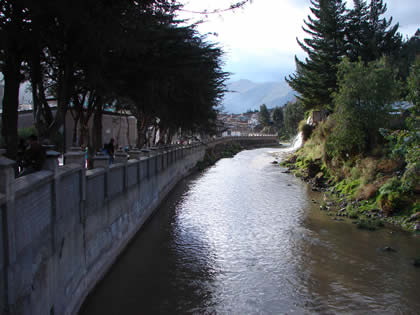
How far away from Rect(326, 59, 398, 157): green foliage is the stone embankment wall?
1452 cm

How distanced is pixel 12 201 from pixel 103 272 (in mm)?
6016

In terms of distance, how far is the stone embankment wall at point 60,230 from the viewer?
5020 mm

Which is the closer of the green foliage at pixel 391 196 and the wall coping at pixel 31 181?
the wall coping at pixel 31 181

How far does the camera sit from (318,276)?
1109 centimetres

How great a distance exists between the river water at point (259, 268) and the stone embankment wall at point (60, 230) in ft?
3.10

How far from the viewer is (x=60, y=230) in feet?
23.9

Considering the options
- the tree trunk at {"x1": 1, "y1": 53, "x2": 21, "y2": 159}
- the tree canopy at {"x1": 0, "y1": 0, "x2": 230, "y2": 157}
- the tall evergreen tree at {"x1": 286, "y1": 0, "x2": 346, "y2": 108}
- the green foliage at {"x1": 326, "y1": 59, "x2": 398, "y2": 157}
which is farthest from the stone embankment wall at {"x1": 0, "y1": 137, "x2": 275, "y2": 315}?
the tall evergreen tree at {"x1": 286, "y1": 0, "x2": 346, "y2": 108}

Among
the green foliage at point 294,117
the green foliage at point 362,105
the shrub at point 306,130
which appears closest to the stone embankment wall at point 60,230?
the green foliage at point 362,105

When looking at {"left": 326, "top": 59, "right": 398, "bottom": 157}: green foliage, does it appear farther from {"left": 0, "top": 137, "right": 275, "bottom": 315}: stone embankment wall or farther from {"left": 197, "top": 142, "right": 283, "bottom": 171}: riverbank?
{"left": 197, "top": 142, "right": 283, "bottom": 171}: riverbank

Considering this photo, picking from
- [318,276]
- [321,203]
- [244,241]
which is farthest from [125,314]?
[321,203]

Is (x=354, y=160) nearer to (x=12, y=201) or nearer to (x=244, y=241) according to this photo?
(x=244, y=241)

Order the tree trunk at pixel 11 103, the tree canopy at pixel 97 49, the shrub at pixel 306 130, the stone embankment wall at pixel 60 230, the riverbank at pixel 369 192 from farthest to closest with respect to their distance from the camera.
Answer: the shrub at pixel 306 130 < the riverbank at pixel 369 192 < the tree trunk at pixel 11 103 < the tree canopy at pixel 97 49 < the stone embankment wall at pixel 60 230

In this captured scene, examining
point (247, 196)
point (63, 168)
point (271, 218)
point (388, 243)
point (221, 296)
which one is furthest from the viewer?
point (247, 196)

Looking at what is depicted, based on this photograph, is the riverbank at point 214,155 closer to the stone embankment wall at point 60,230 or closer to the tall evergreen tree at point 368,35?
the tall evergreen tree at point 368,35
